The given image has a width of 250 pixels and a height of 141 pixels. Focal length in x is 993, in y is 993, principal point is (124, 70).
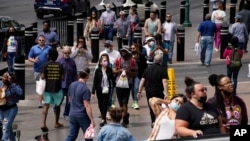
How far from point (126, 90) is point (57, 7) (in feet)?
74.4

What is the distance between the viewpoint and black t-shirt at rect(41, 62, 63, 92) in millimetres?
18375

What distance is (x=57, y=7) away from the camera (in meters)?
41.4

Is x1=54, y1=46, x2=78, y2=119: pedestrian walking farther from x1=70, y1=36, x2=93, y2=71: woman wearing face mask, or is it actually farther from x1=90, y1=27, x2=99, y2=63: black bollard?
x1=90, y1=27, x2=99, y2=63: black bollard

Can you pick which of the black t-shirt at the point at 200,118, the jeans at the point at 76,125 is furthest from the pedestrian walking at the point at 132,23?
the black t-shirt at the point at 200,118

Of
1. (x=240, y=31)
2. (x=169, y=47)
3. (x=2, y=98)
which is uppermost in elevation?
(x=240, y=31)

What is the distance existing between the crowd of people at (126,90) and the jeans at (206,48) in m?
0.03

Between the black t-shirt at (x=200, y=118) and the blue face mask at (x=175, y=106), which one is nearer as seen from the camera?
the black t-shirt at (x=200, y=118)

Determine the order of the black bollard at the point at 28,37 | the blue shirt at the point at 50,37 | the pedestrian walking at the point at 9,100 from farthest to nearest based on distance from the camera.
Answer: the black bollard at the point at 28,37 → the blue shirt at the point at 50,37 → the pedestrian walking at the point at 9,100

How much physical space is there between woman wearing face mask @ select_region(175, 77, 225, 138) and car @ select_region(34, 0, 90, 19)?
2952 cm

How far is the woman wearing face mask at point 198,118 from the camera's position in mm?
11547

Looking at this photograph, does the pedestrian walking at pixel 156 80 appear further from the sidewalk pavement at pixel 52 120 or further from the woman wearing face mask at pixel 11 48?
the woman wearing face mask at pixel 11 48

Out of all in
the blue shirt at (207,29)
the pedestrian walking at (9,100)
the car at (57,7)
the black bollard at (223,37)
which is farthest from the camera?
the car at (57,7)

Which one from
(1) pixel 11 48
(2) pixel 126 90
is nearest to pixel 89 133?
(2) pixel 126 90

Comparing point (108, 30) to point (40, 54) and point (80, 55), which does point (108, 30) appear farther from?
point (80, 55)
